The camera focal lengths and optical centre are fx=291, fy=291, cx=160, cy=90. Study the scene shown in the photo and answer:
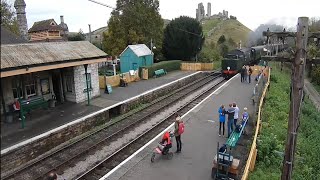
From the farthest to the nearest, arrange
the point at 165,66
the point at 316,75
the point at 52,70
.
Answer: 1. the point at 316,75
2. the point at 165,66
3. the point at 52,70

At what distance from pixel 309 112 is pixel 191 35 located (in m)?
22.8

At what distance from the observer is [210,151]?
487 inches

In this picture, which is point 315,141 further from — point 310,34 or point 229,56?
point 229,56

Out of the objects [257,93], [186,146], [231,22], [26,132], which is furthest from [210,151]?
[231,22]

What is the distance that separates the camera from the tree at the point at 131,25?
3844 centimetres

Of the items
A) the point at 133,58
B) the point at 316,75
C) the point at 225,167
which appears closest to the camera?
the point at 225,167

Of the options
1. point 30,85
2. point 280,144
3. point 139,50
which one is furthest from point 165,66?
point 280,144

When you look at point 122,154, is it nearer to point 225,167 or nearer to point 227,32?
point 225,167

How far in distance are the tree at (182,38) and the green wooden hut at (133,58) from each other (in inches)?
321

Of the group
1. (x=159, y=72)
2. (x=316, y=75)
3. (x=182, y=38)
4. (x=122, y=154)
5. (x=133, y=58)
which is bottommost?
(x=122, y=154)

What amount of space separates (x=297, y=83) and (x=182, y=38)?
3511 cm

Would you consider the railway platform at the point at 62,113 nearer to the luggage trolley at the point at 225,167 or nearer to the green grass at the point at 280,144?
the luggage trolley at the point at 225,167

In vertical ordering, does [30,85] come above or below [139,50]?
below

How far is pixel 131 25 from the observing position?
38.9 meters
